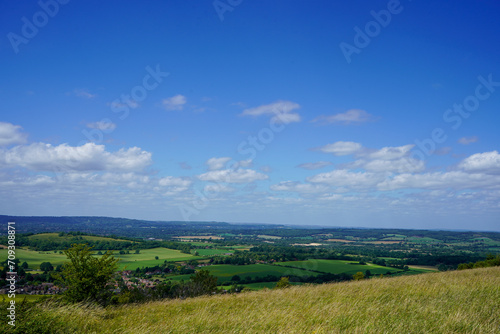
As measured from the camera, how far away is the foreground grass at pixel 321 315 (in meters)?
6.03

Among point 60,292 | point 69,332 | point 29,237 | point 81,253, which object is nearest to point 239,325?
point 69,332

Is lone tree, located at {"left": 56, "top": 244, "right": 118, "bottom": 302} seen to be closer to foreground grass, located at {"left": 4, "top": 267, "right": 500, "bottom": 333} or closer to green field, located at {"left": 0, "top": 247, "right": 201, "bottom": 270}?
foreground grass, located at {"left": 4, "top": 267, "right": 500, "bottom": 333}

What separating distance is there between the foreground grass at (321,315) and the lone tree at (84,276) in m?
4.77

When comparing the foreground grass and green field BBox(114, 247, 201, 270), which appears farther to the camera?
green field BBox(114, 247, 201, 270)

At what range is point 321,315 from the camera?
275 inches

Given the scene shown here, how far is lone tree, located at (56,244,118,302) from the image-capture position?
40.6 feet

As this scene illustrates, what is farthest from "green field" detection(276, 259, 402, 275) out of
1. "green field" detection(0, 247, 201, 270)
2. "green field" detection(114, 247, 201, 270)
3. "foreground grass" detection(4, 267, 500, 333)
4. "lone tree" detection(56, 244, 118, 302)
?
"lone tree" detection(56, 244, 118, 302)

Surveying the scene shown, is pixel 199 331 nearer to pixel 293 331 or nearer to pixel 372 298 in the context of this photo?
pixel 293 331

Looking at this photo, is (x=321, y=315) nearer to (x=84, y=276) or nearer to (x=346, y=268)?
(x=84, y=276)

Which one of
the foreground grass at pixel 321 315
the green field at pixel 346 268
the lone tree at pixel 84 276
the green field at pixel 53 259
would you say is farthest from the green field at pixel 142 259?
the foreground grass at pixel 321 315

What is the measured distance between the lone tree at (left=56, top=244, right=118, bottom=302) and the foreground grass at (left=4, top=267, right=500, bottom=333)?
4.77 m

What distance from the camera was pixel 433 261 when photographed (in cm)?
7606

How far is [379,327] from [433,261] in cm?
8452

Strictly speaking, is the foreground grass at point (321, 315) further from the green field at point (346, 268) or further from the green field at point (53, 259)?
the green field at point (346, 268)
